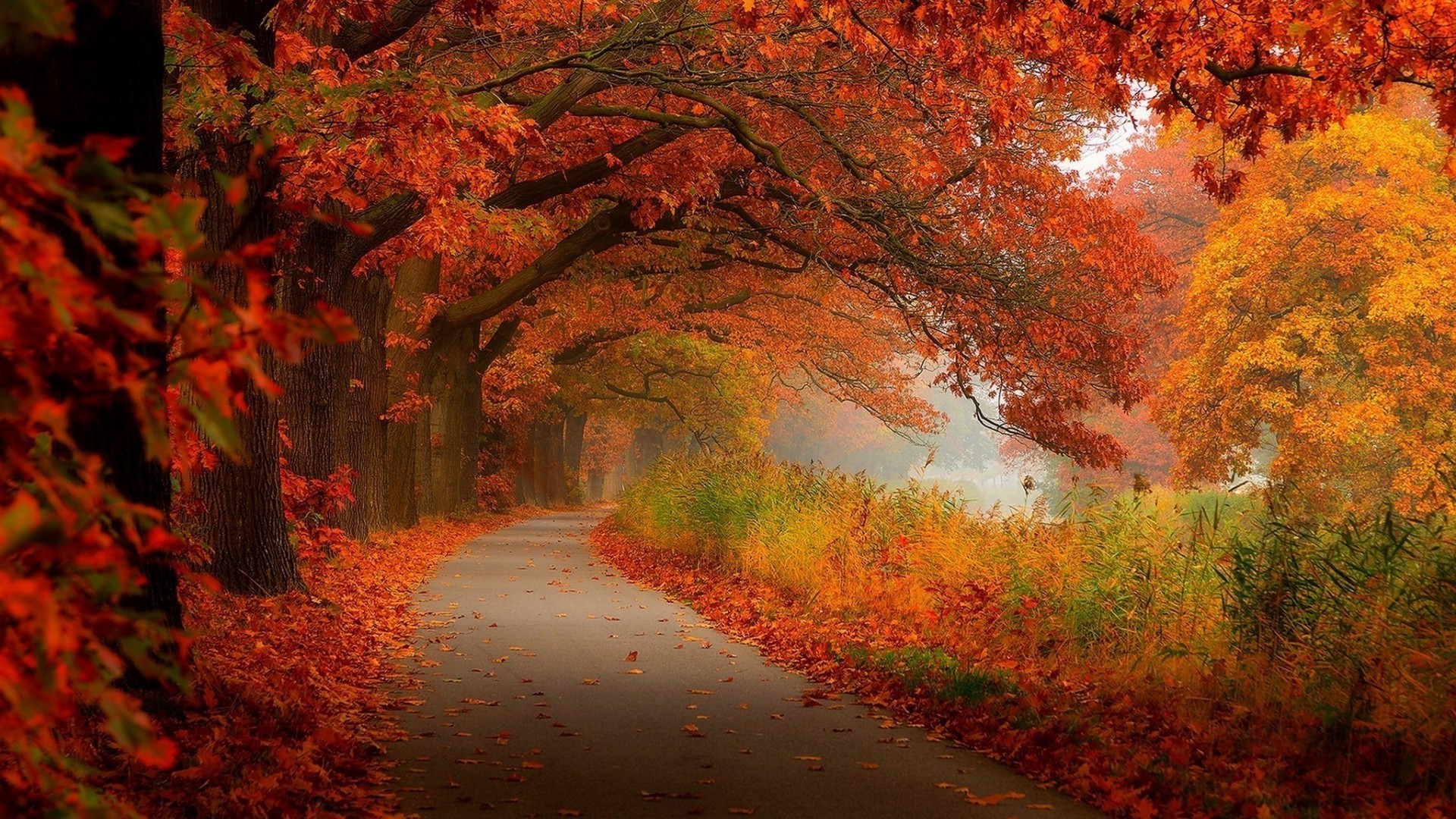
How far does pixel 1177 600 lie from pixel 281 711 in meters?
6.18

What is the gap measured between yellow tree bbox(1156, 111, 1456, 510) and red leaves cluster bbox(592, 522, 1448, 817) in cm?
1724

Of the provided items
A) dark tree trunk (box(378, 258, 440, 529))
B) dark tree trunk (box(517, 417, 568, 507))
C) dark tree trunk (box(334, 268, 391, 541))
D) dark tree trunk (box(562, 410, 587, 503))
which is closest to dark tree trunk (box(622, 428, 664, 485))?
dark tree trunk (box(562, 410, 587, 503))

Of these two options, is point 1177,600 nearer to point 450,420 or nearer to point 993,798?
point 993,798

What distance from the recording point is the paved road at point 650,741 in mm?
6078

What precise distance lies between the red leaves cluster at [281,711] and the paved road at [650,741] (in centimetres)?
32

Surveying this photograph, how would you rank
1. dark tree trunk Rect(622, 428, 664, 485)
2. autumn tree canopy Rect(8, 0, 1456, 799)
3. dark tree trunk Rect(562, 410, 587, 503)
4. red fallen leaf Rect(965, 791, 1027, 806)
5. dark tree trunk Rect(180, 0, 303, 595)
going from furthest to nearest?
dark tree trunk Rect(622, 428, 664, 485), dark tree trunk Rect(562, 410, 587, 503), dark tree trunk Rect(180, 0, 303, 595), red fallen leaf Rect(965, 791, 1027, 806), autumn tree canopy Rect(8, 0, 1456, 799)

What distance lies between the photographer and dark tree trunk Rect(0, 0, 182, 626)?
5.64 metres

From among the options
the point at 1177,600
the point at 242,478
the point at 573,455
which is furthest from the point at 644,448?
the point at 1177,600

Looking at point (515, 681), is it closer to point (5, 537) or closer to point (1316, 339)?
point (5, 537)

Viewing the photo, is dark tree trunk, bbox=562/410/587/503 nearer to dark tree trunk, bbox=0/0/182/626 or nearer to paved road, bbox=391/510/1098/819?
paved road, bbox=391/510/1098/819

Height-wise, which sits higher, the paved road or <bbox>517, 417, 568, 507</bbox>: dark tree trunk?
<bbox>517, 417, 568, 507</bbox>: dark tree trunk

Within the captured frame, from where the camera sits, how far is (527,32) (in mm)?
17453

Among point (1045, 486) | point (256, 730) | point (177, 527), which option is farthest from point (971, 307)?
point (1045, 486)

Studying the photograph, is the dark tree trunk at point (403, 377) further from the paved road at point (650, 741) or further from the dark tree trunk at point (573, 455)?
Result: the dark tree trunk at point (573, 455)
